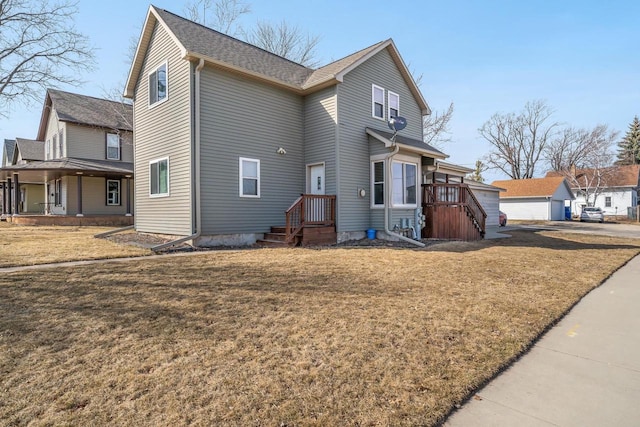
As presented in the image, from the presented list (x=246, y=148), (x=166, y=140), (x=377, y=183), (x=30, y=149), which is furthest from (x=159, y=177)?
(x=30, y=149)

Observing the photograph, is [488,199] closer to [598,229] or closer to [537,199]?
[598,229]

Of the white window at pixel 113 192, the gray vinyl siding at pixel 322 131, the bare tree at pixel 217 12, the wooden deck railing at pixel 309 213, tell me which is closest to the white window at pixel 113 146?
the white window at pixel 113 192

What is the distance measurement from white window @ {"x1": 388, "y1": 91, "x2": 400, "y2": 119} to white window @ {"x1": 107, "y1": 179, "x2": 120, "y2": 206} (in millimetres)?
17447

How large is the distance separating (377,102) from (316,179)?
153 inches

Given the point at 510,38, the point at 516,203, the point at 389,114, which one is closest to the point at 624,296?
the point at 389,114

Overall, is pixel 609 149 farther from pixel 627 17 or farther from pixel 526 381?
pixel 526 381

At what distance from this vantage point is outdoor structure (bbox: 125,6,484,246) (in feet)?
33.7

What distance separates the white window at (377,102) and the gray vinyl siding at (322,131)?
202 centimetres

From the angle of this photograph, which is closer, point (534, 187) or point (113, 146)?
point (113, 146)

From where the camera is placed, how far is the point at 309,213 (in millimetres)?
10906

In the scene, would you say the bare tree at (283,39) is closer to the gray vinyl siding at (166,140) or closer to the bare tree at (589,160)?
the gray vinyl siding at (166,140)

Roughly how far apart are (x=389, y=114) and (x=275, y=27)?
1634cm

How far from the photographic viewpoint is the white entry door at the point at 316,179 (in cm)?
1221

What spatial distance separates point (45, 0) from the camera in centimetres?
1460
